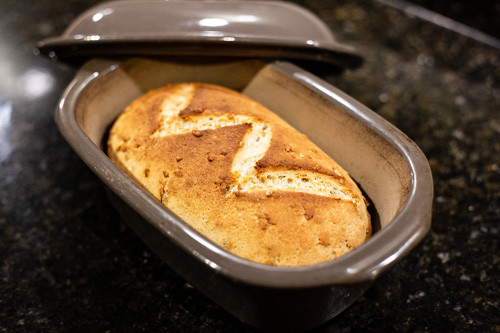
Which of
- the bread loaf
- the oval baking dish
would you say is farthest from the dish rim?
the bread loaf

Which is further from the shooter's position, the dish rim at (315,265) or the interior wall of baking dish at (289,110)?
the interior wall of baking dish at (289,110)

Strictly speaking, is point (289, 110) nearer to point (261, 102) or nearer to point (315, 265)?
point (261, 102)

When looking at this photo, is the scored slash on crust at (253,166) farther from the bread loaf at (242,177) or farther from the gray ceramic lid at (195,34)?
the gray ceramic lid at (195,34)

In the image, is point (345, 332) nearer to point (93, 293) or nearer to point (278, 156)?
point (278, 156)

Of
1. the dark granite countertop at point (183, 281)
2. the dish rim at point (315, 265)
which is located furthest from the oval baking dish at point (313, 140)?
the dark granite countertop at point (183, 281)

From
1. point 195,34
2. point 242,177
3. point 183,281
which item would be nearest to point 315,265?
point 242,177

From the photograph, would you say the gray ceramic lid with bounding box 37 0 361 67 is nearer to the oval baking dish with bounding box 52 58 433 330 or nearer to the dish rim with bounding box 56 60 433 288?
the oval baking dish with bounding box 52 58 433 330
